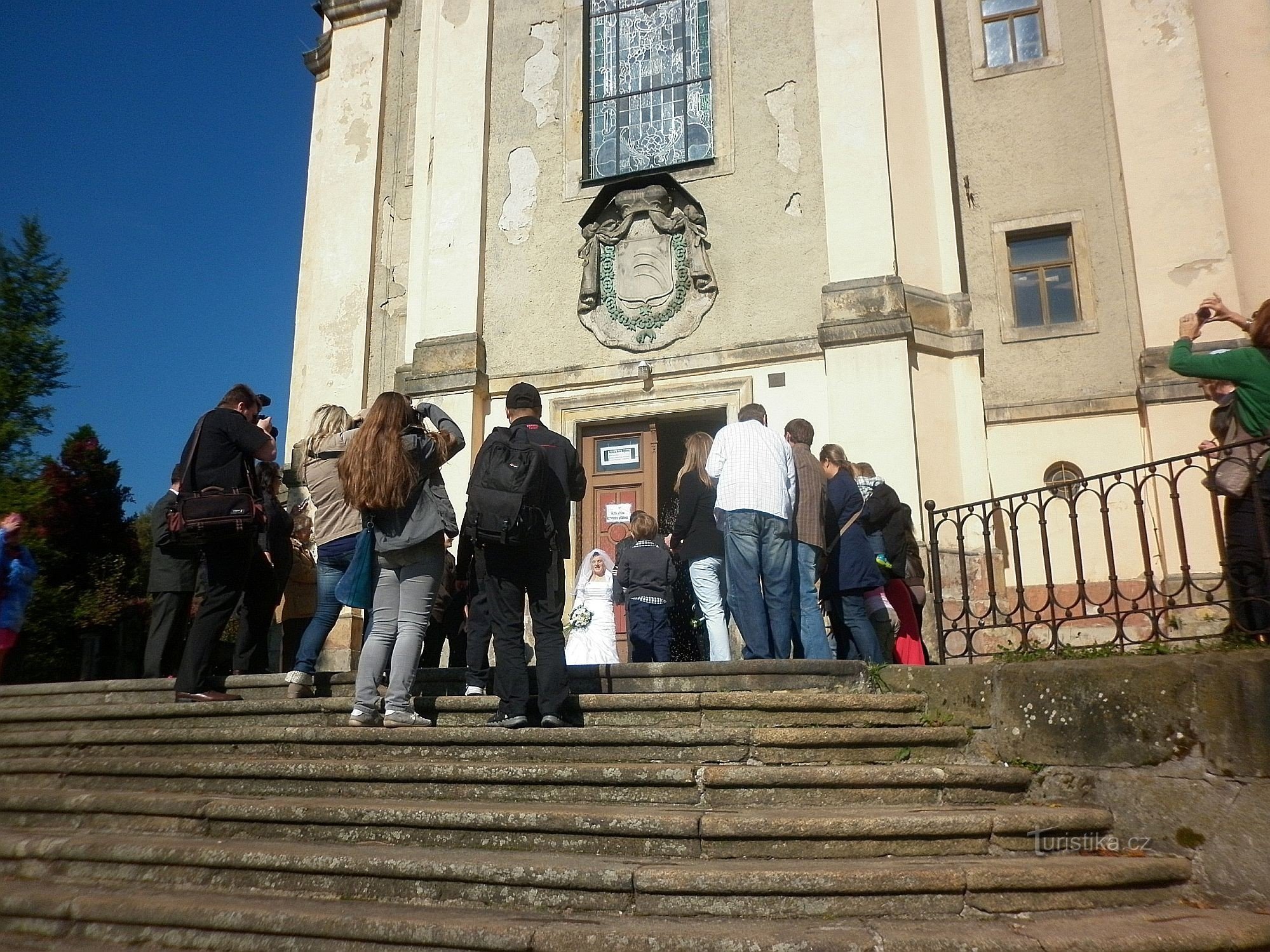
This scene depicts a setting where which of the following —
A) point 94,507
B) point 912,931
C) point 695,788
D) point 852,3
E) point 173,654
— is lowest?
point 912,931

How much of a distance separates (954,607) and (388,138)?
9781 mm

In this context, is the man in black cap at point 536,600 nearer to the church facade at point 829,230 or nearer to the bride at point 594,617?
the bride at point 594,617

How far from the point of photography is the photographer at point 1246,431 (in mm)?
4711

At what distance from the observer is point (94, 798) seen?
5.22 m

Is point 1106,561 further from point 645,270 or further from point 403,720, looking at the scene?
point 403,720

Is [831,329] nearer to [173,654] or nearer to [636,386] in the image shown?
[636,386]

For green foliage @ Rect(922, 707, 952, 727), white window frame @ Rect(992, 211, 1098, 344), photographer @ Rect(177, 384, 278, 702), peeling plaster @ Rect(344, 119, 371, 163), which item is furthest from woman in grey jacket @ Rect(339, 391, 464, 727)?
peeling plaster @ Rect(344, 119, 371, 163)

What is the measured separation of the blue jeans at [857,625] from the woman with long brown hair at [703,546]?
0.82 m

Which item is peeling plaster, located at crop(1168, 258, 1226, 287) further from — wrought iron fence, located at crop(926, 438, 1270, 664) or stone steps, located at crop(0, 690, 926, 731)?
stone steps, located at crop(0, 690, 926, 731)

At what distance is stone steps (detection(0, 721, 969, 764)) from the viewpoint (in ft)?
16.1

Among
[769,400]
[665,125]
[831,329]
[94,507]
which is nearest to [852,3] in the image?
[665,125]

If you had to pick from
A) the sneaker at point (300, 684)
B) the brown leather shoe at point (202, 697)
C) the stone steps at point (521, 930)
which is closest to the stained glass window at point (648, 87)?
the sneaker at point (300, 684)

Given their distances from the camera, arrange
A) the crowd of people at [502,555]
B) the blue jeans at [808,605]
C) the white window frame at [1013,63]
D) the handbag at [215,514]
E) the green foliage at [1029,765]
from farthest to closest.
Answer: the white window frame at [1013,63] → the blue jeans at [808,605] → the handbag at [215,514] → the crowd of people at [502,555] → the green foliage at [1029,765]

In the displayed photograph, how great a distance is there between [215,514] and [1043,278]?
10.1 m
